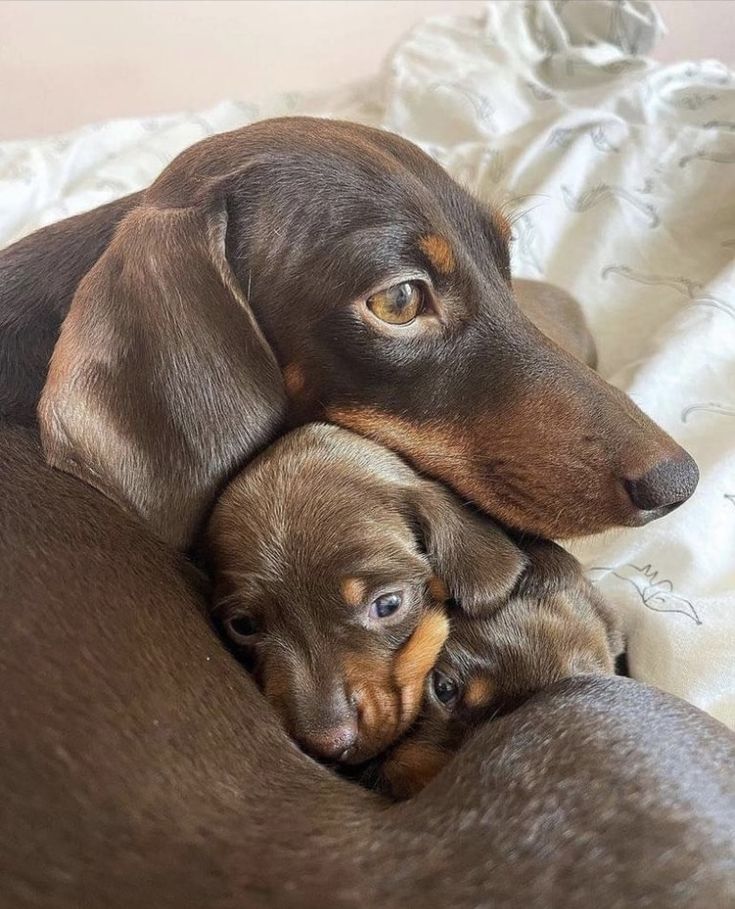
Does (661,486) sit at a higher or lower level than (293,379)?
lower

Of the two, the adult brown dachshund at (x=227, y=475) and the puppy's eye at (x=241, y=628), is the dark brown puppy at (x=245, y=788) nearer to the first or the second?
the adult brown dachshund at (x=227, y=475)

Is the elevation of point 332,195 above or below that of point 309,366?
above

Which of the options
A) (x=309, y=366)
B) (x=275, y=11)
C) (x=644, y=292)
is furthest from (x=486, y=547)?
(x=275, y=11)

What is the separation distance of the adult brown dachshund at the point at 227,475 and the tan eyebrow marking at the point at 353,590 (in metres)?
0.20

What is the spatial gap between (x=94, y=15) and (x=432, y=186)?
10.0 ft

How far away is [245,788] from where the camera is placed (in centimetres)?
106

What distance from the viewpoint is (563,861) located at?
0.96 meters

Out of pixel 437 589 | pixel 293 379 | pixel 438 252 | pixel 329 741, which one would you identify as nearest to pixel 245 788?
pixel 329 741

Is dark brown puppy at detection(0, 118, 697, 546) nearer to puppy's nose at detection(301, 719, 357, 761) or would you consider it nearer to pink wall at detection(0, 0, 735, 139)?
puppy's nose at detection(301, 719, 357, 761)

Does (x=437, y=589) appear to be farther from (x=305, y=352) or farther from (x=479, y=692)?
(x=305, y=352)

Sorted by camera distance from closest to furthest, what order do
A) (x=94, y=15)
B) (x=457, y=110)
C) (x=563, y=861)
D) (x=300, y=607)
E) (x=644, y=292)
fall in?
(x=563, y=861) → (x=300, y=607) → (x=644, y=292) → (x=457, y=110) → (x=94, y=15)

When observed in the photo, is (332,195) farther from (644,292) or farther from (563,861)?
(644,292)

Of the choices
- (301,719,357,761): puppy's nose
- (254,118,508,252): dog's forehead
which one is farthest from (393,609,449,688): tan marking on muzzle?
(254,118,508,252): dog's forehead

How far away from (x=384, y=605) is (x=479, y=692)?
193mm
